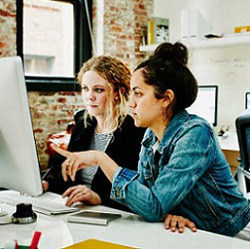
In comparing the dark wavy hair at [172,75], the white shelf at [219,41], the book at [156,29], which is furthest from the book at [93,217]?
the book at [156,29]

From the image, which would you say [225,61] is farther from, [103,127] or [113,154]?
[113,154]

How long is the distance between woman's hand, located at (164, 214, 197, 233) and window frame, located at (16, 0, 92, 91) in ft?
9.07

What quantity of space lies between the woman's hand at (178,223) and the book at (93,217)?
0.60 feet

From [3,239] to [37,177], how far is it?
20 cm

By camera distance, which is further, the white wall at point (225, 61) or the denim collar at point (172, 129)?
the white wall at point (225, 61)

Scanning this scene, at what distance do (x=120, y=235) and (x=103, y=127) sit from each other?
104cm

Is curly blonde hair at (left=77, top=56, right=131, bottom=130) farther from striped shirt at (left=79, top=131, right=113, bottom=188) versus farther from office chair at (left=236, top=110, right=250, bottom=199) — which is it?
office chair at (left=236, top=110, right=250, bottom=199)

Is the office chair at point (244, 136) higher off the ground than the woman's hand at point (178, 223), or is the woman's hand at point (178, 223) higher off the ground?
the office chair at point (244, 136)

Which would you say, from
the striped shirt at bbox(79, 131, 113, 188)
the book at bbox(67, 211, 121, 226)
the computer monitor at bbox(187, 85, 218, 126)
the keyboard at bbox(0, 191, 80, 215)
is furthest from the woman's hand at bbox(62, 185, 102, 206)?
the computer monitor at bbox(187, 85, 218, 126)

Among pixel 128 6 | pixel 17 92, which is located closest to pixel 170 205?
pixel 17 92

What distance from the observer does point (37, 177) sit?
1.37 m

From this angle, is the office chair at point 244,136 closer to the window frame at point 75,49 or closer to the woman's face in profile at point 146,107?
the woman's face in profile at point 146,107

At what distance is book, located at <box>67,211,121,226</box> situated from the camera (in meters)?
1.42

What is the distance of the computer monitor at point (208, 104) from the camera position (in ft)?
14.0
